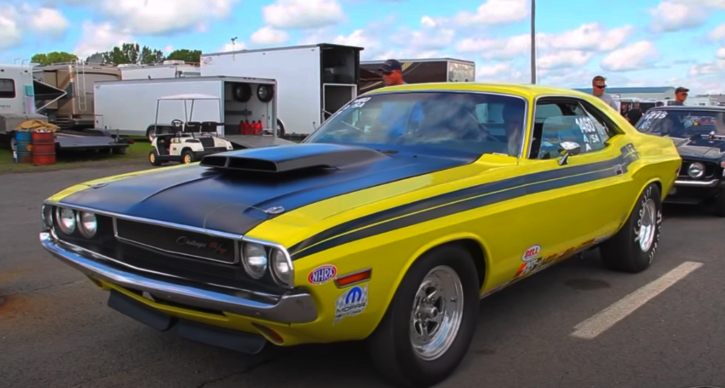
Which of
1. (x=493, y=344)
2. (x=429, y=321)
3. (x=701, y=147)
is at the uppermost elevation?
(x=701, y=147)

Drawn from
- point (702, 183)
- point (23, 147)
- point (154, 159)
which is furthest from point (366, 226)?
point (23, 147)

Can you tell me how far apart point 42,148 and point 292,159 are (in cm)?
Answer: 1416

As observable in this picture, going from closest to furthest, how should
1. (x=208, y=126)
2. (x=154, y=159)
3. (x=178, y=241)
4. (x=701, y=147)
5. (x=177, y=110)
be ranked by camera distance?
1. (x=178, y=241)
2. (x=701, y=147)
3. (x=154, y=159)
4. (x=208, y=126)
5. (x=177, y=110)

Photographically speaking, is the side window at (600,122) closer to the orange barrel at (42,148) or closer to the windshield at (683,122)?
the windshield at (683,122)

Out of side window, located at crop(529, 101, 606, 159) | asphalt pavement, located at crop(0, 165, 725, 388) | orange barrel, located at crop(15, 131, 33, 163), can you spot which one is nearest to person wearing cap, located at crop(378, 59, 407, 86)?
side window, located at crop(529, 101, 606, 159)

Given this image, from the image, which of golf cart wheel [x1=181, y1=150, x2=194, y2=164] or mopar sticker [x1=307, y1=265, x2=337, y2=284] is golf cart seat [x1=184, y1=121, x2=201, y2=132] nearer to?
golf cart wheel [x1=181, y1=150, x2=194, y2=164]

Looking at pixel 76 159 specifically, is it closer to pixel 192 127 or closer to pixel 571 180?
pixel 192 127

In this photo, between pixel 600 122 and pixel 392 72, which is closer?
pixel 600 122

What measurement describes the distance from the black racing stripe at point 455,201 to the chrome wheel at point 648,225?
1.04 metres

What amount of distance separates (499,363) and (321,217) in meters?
1.58

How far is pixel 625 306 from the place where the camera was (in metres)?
4.79

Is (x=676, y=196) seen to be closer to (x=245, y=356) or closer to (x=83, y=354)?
(x=245, y=356)

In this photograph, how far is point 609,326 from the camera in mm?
4363

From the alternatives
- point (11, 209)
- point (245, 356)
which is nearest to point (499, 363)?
point (245, 356)
